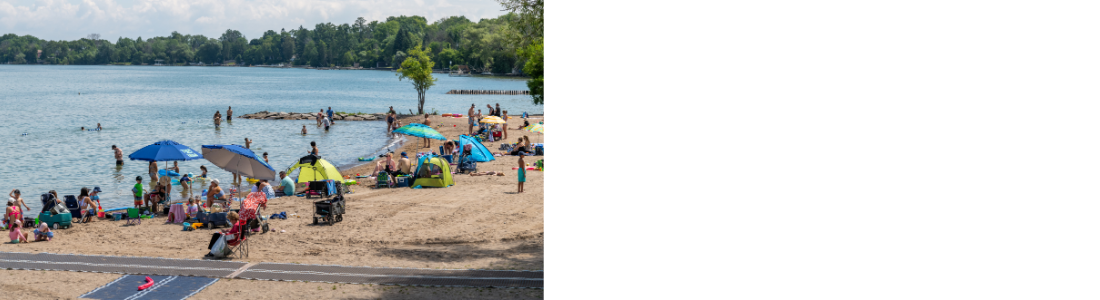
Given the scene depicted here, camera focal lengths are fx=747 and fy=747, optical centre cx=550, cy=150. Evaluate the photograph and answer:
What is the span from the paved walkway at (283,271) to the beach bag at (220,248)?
1.19ft

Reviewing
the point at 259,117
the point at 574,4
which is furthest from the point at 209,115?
the point at 574,4

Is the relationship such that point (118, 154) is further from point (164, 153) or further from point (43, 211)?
point (43, 211)

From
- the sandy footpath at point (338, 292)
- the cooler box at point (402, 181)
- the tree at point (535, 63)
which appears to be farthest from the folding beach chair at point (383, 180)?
the sandy footpath at point (338, 292)

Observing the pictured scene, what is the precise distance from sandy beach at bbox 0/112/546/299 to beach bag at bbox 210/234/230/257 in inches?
21.0

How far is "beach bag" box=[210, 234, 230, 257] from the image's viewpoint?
12414 millimetres

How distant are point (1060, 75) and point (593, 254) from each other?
1245 mm

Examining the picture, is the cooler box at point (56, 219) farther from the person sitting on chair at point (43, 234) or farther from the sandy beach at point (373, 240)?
the person sitting on chair at point (43, 234)

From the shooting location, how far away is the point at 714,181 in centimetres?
206

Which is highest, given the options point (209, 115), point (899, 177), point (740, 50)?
point (740, 50)

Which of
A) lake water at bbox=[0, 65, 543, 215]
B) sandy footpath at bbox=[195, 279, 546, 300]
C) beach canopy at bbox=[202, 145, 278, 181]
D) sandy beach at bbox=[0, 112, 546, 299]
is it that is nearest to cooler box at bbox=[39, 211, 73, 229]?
sandy beach at bbox=[0, 112, 546, 299]

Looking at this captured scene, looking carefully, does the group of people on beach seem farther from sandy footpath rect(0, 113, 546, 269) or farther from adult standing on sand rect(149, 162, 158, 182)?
adult standing on sand rect(149, 162, 158, 182)

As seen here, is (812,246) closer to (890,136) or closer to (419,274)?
(890,136)

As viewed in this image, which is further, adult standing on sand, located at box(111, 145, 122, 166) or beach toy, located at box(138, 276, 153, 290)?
adult standing on sand, located at box(111, 145, 122, 166)

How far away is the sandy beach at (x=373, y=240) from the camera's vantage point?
1005cm
